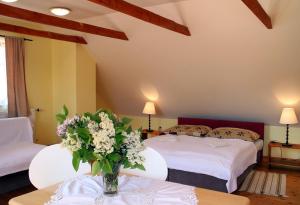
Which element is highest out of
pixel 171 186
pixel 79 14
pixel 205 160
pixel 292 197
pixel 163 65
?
pixel 79 14

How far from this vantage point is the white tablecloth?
54.5 inches

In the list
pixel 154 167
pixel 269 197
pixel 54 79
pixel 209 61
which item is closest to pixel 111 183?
pixel 154 167

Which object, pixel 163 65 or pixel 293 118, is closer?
pixel 293 118

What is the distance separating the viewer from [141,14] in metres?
3.26

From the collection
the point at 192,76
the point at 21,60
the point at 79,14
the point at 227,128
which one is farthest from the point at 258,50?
the point at 21,60

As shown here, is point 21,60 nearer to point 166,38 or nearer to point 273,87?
point 166,38

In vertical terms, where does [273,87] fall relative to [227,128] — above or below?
above

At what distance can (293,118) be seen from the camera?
4379 mm

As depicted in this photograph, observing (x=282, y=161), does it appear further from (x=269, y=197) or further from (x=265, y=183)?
(x=269, y=197)

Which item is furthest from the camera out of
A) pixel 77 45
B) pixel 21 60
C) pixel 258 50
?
pixel 77 45

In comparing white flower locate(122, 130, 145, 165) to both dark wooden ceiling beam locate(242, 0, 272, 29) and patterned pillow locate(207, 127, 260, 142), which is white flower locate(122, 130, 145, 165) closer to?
dark wooden ceiling beam locate(242, 0, 272, 29)

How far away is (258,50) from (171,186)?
291 centimetres

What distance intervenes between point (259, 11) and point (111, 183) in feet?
8.10

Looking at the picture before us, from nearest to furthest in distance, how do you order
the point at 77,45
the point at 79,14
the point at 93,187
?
the point at 93,187 → the point at 79,14 → the point at 77,45
